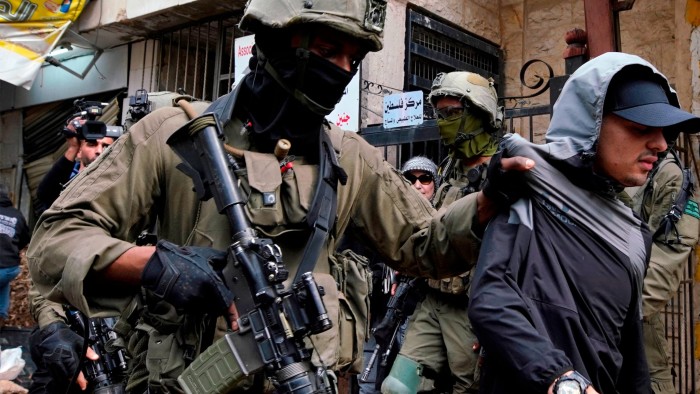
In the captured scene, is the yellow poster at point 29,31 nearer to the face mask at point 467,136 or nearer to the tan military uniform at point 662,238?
the face mask at point 467,136

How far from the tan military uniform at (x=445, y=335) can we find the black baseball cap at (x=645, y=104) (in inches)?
75.0

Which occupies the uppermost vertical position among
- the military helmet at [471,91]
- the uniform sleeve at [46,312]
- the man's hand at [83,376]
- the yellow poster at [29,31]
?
the yellow poster at [29,31]

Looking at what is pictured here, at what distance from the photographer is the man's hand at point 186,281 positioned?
223cm

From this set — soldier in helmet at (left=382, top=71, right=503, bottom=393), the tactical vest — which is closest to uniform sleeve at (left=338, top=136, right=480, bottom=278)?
soldier in helmet at (left=382, top=71, right=503, bottom=393)

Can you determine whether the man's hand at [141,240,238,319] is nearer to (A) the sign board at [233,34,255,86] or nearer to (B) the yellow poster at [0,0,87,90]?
(A) the sign board at [233,34,255,86]

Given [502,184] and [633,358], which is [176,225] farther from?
[633,358]

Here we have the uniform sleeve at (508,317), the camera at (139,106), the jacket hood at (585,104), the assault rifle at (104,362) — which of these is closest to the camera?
the uniform sleeve at (508,317)

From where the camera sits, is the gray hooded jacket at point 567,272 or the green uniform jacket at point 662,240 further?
the green uniform jacket at point 662,240

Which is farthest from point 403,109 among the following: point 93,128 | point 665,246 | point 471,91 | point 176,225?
point 176,225

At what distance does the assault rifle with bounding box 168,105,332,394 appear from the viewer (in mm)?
2287

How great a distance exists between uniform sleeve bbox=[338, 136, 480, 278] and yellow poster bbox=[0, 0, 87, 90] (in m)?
7.60

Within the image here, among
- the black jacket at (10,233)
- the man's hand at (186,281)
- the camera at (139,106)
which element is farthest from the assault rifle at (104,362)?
the black jacket at (10,233)

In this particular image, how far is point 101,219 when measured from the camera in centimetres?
246

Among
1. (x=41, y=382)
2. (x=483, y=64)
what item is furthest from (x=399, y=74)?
(x=41, y=382)
